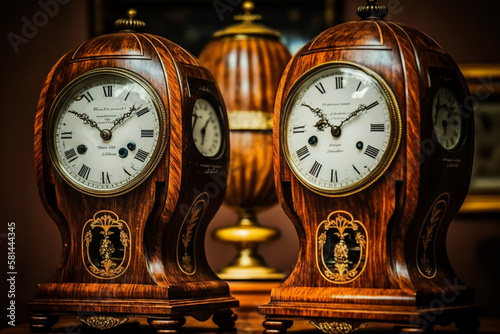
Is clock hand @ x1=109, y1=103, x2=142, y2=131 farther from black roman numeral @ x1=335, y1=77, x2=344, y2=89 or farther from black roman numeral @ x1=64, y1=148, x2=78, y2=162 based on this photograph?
black roman numeral @ x1=335, y1=77, x2=344, y2=89

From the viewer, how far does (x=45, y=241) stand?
12.8ft

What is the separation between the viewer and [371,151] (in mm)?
2535

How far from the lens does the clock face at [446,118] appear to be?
2.58 metres

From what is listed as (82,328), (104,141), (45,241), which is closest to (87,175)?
(104,141)

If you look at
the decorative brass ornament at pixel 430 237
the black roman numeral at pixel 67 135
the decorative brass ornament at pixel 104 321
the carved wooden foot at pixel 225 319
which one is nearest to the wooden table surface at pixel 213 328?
the carved wooden foot at pixel 225 319

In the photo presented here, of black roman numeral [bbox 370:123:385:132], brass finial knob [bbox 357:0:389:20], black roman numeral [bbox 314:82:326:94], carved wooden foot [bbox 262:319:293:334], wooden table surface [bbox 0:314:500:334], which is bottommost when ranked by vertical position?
wooden table surface [bbox 0:314:500:334]

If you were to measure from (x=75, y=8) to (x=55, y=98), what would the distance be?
1.22 m

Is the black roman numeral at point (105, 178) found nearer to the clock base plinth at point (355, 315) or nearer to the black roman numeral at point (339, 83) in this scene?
the clock base plinth at point (355, 315)

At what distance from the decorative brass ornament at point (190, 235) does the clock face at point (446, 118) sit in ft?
2.30

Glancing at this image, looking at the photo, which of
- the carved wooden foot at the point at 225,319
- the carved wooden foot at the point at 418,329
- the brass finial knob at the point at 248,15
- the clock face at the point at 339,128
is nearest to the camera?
the carved wooden foot at the point at 418,329

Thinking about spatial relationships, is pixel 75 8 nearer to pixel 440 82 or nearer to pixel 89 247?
pixel 89 247

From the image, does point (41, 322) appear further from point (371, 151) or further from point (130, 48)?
point (371, 151)

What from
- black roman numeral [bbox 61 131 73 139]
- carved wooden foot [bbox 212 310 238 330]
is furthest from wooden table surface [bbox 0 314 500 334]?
black roman numeral [bbox 61 131 73 139]

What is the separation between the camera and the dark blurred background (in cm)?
364
